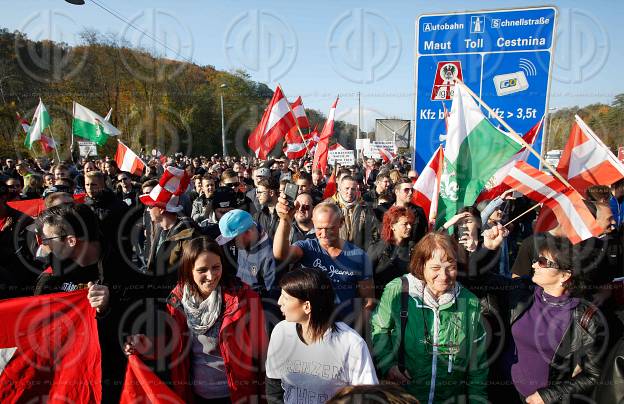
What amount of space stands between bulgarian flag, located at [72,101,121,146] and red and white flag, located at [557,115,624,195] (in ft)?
31.0

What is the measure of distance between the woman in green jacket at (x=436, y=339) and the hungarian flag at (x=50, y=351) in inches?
65.7

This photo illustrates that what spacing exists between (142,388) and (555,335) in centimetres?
230

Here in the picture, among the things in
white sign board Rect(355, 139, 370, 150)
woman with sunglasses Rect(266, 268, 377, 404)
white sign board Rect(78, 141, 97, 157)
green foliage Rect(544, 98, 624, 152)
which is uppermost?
green foliage Rect(544, 98, 624, 152)

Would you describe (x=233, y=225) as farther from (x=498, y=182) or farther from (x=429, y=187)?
(x=498, y=182)

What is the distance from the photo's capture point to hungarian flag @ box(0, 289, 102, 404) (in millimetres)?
2500

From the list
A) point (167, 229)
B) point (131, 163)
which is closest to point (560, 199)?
point (167, 229)

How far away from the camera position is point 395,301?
2.56 metres

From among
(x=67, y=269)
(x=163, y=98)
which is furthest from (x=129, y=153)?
(x=163, y=98)

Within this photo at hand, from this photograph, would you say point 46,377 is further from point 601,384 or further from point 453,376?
point 601,384

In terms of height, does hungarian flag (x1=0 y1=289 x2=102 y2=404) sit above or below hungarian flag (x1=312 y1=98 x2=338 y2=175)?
below

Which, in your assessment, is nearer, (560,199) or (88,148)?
(560,199)

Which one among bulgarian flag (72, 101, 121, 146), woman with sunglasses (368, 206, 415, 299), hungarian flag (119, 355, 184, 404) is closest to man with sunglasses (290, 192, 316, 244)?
woman with sunglasses (368, 206, 415, 299)

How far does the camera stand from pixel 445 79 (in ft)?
19.7

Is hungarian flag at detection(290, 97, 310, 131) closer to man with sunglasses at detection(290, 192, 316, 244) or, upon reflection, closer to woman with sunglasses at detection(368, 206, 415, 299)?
man with sunglasses at detection(290, 192, 316, 244)
